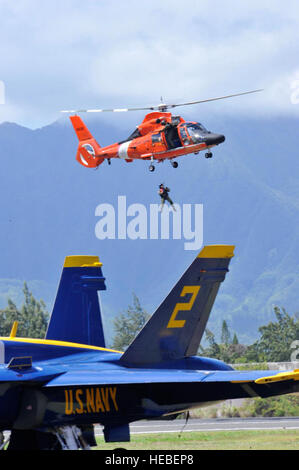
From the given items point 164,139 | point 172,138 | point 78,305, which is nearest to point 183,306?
point 78,305

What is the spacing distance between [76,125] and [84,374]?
34.7 metres

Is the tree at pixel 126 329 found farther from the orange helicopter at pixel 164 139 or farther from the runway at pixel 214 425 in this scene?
the runway at pixel 214 425

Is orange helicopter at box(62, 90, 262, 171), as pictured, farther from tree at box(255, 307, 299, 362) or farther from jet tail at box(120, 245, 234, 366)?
tree at box(255, 307, 299, 362)

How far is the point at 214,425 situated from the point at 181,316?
638 inches

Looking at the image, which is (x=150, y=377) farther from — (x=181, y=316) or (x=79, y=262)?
(x=79, y=262)

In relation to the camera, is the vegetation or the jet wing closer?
the jet wing

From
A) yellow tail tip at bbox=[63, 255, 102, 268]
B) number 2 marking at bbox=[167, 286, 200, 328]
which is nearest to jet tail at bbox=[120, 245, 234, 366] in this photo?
number 2 marking at bbox=[167, 286, 200, 328]

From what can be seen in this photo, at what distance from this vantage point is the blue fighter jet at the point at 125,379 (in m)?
17.5

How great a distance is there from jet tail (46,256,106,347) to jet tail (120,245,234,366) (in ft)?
10.0

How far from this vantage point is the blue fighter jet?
17.5 m

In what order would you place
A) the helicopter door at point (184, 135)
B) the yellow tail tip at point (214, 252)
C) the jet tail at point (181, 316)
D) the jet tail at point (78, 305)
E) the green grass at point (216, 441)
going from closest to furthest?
the jet tail at point (181, 316) < the yellow tail tip at point (214, 252) < the jet tail at point (78, 305) < the green grass at point (216, 441) < the helicopter door at point (184, 135)

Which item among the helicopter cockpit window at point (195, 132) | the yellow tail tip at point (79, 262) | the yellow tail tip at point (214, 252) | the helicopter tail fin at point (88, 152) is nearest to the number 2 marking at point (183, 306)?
the yellow tail tip at point (214, 252)

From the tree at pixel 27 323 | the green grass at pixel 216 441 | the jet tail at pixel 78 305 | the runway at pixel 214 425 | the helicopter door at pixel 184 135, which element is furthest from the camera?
the tree at pixel 27 323
